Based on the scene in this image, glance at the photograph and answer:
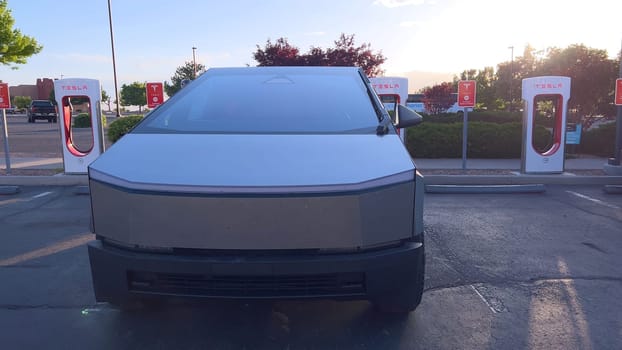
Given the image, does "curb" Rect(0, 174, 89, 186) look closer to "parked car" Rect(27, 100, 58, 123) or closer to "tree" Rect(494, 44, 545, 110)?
"parked car" Rect(27, 100, 58, 123)

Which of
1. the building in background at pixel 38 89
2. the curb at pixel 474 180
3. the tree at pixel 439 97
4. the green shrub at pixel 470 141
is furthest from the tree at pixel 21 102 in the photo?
the green shrub at pixel 470 141

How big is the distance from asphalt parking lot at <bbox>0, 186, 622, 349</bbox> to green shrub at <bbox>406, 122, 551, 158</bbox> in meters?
7.18

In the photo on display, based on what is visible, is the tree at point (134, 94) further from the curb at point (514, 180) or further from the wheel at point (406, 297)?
the wheel at point (406, 297)

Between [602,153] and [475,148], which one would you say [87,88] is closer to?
[475,148]

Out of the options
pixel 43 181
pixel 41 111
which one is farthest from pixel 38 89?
pixel 43 181

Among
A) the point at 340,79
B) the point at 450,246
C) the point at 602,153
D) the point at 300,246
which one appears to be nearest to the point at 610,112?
the point at 602,153

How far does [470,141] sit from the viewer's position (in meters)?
12.5

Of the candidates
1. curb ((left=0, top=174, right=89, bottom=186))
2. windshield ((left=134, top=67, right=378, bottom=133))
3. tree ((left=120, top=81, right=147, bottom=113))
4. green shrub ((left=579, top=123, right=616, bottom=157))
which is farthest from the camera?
tree ((left=120, top=81, right=147, bottom=113))

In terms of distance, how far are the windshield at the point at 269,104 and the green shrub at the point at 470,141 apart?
9057mm

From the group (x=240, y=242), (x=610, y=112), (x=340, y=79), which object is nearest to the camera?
(x=240, y=242)

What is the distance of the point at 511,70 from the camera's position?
50.9 meters

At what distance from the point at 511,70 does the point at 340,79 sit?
53.3 meters

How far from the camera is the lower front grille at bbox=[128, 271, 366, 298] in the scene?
234 cm

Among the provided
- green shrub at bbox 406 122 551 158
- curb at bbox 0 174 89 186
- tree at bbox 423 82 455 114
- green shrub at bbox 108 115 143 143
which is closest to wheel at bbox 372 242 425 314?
curb at bbox 0 174 89 186
